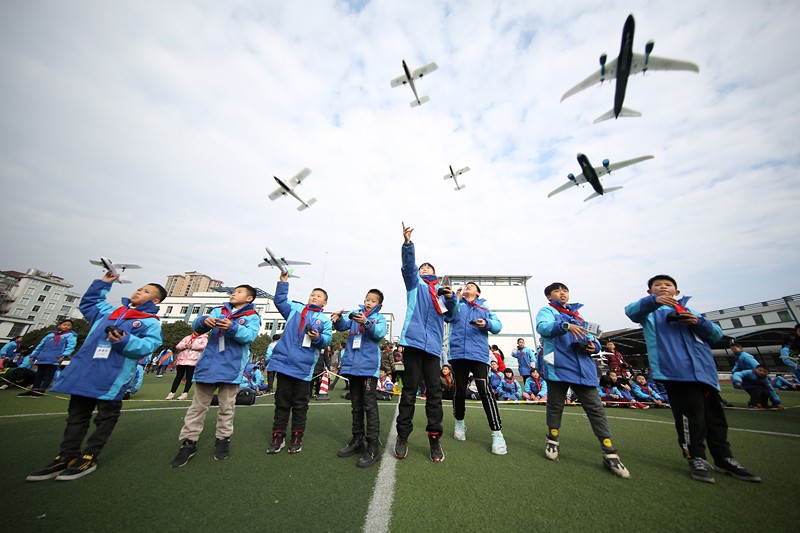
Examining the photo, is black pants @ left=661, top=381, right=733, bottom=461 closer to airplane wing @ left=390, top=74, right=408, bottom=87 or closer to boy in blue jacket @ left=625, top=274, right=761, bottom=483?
boy in blue jacket @ left=625, top=274, right=761, bottom=483

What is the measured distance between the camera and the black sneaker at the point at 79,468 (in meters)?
2.57

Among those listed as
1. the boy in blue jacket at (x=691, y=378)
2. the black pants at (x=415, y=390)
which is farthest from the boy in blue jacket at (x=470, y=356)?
the boy in blue jacket at (x=691, y=378)

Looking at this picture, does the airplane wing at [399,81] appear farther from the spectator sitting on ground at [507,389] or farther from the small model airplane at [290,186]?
the spectator sitting on ground at [507,389]

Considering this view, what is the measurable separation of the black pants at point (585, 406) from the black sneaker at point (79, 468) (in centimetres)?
479

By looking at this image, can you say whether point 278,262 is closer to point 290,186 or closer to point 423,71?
point 290,186

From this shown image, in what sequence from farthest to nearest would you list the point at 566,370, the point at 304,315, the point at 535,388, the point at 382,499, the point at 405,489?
1. the point at 535,388
2. the point at 304,315
3. the point at 566,370
4. the point at 405,489
5. the point at 382,499

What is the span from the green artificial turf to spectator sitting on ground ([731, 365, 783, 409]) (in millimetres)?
4790

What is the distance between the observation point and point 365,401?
358 centimetres

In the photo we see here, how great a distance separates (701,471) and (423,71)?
21.2 m

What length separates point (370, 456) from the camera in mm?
3244

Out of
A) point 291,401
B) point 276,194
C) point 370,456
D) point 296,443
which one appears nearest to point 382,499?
point 370,456

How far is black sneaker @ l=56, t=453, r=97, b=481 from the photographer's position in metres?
2.57

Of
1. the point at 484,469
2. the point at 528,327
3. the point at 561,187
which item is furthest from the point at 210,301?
A: the point at 484,469

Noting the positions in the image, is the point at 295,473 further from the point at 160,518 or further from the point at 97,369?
the point at 97,369
